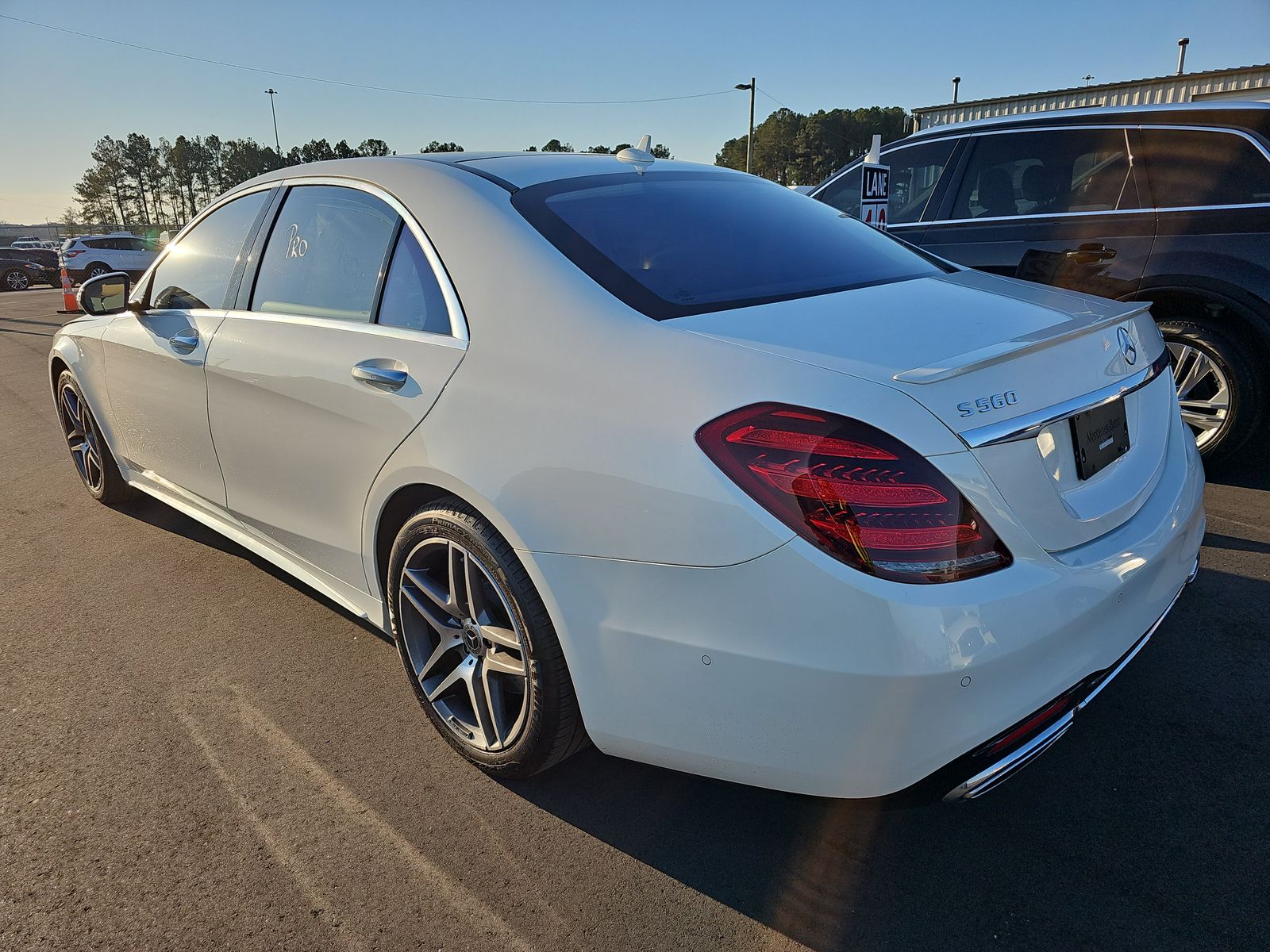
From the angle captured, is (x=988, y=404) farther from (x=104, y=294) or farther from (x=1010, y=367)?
(x=104, y=294)

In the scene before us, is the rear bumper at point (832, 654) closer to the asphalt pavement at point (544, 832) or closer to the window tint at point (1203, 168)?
the asphalt pavement at point (544, 832)

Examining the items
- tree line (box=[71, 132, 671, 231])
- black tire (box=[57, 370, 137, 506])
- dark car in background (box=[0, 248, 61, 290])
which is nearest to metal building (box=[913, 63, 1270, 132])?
black tire (box=[57, 370, 137, 506])

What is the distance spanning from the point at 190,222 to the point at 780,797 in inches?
123

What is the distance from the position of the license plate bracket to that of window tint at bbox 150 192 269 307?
2748mm

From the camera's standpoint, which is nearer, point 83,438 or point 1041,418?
point 1041,418

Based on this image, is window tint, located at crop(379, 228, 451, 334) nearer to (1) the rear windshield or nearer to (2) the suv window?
(1) the rear windshield

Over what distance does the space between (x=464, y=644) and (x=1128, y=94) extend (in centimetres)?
2320

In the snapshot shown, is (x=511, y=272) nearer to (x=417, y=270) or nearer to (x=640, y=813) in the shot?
(x=417, y=270)

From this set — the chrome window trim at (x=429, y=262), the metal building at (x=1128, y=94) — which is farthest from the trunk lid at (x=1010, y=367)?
the metal building at (x=1128, y=94)

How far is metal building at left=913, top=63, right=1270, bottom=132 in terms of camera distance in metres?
18.4

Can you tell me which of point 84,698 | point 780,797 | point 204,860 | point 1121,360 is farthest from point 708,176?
point 84,698

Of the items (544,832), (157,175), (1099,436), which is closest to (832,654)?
(1099,436)

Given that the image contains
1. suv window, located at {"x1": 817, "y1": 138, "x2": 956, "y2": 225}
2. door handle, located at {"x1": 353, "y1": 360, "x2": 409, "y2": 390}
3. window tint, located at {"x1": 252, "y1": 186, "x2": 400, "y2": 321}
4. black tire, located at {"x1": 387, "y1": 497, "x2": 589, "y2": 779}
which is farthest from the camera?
suv window, located at {"x1": 817, "y1": 138, "x2": 956, "y2": 225}

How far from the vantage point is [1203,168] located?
174 inches
